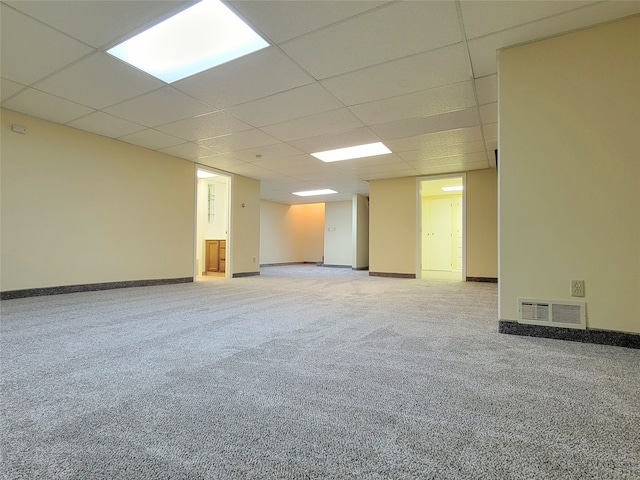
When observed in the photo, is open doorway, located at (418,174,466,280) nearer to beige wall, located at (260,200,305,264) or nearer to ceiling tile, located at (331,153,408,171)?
ceiling tile, located at (331,153,408,171)

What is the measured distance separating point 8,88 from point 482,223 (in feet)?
24.5

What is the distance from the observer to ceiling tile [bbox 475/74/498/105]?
3.12 meters

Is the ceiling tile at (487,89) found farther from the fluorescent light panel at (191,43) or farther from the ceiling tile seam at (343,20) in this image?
the fluorescent light panel at (191,43)

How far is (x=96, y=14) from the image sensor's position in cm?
226

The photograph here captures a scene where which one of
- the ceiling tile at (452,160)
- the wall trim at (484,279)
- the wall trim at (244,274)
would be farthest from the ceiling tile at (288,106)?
the wall trim at (484,279)

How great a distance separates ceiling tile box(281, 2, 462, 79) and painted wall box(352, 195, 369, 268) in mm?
6942

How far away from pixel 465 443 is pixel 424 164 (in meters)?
5.78

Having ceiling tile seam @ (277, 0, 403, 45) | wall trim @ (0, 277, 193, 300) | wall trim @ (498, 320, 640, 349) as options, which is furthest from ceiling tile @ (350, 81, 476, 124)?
wall trim @ (0, 277, 193, 300)

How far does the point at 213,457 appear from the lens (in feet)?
3.35

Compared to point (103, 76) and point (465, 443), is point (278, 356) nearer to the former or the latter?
point (465, 443)

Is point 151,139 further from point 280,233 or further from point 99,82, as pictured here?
point 280,233

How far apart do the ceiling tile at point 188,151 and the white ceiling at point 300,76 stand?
0.18 feet

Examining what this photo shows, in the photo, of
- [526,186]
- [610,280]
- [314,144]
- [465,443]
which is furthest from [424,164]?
[465,443]

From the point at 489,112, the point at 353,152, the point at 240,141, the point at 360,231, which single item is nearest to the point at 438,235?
the point at 360,231
